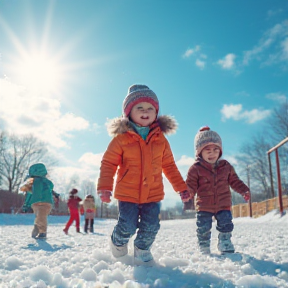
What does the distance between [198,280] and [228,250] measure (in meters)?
1.49

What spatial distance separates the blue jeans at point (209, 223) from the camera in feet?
11.0

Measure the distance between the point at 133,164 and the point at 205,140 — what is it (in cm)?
138

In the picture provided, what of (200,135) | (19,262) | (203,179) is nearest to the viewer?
(19,262)

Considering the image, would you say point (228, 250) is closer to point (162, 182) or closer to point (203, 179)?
point (203, 179)

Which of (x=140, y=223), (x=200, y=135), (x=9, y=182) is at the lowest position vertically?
(x=140, y=223)

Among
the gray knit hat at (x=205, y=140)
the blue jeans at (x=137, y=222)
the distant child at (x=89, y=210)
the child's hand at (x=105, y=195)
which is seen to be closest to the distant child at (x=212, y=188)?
the gray knit hat at (x=205, y=140)

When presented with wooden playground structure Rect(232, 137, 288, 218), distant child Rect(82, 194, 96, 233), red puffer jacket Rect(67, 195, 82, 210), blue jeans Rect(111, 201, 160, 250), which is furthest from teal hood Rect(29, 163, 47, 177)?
wooden playground structure Rect(232, 137, 288, 218)

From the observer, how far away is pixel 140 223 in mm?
2709

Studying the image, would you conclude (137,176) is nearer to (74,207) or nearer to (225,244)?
(225,244)

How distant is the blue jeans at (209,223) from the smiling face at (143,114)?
133 cm

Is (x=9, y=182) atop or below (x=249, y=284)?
atop

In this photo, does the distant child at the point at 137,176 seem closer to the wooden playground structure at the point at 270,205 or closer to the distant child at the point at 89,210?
the distant child at the point at 89,210

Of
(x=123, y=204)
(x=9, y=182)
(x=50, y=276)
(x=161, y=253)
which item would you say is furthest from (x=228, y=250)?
(x=9, y=182)

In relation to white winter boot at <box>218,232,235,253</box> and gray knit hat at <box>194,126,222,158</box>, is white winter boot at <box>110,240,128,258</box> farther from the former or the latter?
gray knit hat at <box>194,126,222,158</box>
